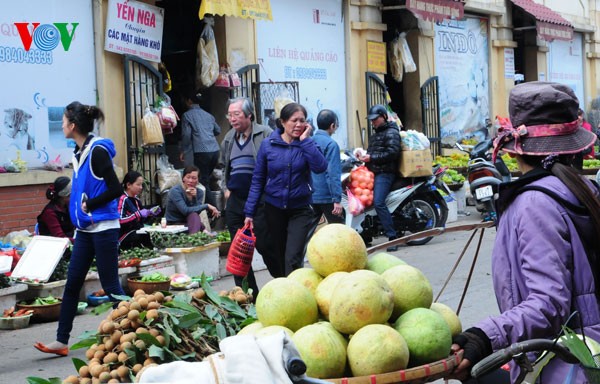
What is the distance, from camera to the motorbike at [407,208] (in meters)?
12.8

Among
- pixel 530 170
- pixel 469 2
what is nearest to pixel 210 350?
pixel 530 170

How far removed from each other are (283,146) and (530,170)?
4.58m

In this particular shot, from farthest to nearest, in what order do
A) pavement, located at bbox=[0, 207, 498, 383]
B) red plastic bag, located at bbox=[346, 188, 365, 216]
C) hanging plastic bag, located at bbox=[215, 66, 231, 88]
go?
hanging plastic bag, located at bbox=[215, 66, 231, 88]
red plastic bag, located at bbox=[346, 188, 365, 216]
pavement, located at bbox=[0, 207, 498, 383]

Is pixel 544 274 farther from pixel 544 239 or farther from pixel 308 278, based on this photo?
pixel 308 278

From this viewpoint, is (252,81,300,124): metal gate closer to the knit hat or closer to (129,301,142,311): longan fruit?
the knit hat

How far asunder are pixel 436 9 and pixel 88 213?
12.0 metres

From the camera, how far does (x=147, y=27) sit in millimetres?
12984

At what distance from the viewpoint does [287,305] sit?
126 inches

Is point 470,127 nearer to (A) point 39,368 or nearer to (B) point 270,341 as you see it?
(A) point 39,368

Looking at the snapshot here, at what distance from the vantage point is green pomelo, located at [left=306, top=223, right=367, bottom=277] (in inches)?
137

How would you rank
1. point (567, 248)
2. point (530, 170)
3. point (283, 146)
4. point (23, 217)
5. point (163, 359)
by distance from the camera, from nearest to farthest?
point (567, 248), point (530, 170), point (163, 359), point (283, 146), point (23, 217)

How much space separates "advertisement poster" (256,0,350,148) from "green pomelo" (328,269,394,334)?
38.1 ft

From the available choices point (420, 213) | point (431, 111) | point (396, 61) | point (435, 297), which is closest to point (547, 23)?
point (431, 111)

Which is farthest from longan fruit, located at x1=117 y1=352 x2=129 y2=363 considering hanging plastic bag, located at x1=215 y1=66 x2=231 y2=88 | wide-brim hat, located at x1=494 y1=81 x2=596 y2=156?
hanging plastic bag, located at x1=215 y1=66 x2=231 y2=88
